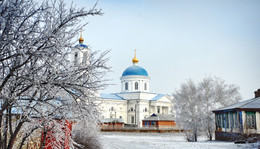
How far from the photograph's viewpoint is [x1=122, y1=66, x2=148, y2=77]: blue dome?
61.3 m

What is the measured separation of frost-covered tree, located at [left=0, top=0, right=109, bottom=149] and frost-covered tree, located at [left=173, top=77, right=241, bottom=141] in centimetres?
1992

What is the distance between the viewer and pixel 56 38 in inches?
149

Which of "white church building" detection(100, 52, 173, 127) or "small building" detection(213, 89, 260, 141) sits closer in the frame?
"small building" detection(213, 89, 260, 141)

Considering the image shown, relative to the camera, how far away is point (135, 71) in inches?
2420

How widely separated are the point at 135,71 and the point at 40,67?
Answer: 57592 mm

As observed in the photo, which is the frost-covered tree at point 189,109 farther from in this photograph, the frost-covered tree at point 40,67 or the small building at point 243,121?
the frost-covered tree at point 40,67

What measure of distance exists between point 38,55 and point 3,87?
2.96 ft

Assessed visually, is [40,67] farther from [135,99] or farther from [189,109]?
[135,99]

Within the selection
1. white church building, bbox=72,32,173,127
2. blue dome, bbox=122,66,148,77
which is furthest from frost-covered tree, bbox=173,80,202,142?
blue dome, bbox=122,66,148,77

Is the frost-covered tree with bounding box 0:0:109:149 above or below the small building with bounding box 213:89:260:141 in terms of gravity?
above

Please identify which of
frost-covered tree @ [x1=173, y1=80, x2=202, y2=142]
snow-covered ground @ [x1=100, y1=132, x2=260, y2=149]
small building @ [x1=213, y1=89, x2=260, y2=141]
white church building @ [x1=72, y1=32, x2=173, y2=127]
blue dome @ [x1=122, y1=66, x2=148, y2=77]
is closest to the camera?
snow-covered ground @ [x1=100, y1=132, x2=260, y2=149]

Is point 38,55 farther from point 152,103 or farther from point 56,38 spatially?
point 152,103

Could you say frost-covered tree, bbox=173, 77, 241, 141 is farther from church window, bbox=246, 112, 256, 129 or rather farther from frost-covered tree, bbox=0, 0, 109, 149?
frost-covered tree, bbox=0, 0, 109, 149

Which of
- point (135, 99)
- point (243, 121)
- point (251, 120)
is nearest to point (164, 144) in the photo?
point (243, 121)
